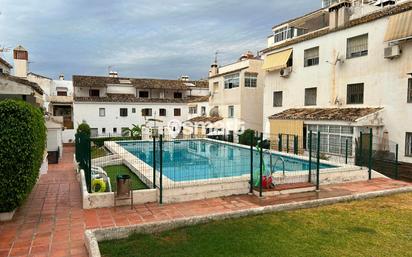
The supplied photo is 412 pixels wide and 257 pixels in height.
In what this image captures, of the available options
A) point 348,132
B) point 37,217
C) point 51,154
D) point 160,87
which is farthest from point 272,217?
point 160,87

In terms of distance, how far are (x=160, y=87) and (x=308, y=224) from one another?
44.2 m

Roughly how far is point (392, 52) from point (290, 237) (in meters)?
16.8

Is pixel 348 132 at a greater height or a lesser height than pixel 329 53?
lesser

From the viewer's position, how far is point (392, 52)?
1892 centimetres

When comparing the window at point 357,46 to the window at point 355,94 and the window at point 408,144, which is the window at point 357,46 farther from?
the window at point 408,144

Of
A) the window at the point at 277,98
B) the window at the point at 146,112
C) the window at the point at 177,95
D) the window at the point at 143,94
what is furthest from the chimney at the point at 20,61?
the window at the point at 177,95

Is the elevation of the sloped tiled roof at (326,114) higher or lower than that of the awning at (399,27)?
lower

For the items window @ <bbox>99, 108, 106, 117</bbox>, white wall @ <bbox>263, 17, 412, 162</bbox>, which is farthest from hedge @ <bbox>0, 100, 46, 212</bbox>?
window @ <bbox>99, 108, 106, 117</bbox>

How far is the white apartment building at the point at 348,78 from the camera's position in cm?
1870

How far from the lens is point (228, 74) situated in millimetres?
36812

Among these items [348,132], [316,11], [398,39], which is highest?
[316,11]

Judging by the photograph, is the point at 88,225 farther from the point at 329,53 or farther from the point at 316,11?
the point at 316,11

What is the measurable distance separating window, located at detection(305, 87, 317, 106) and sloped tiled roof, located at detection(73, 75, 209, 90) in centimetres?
2815

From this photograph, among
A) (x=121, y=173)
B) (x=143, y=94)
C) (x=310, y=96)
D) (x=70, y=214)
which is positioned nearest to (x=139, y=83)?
(x=143, y=94)
